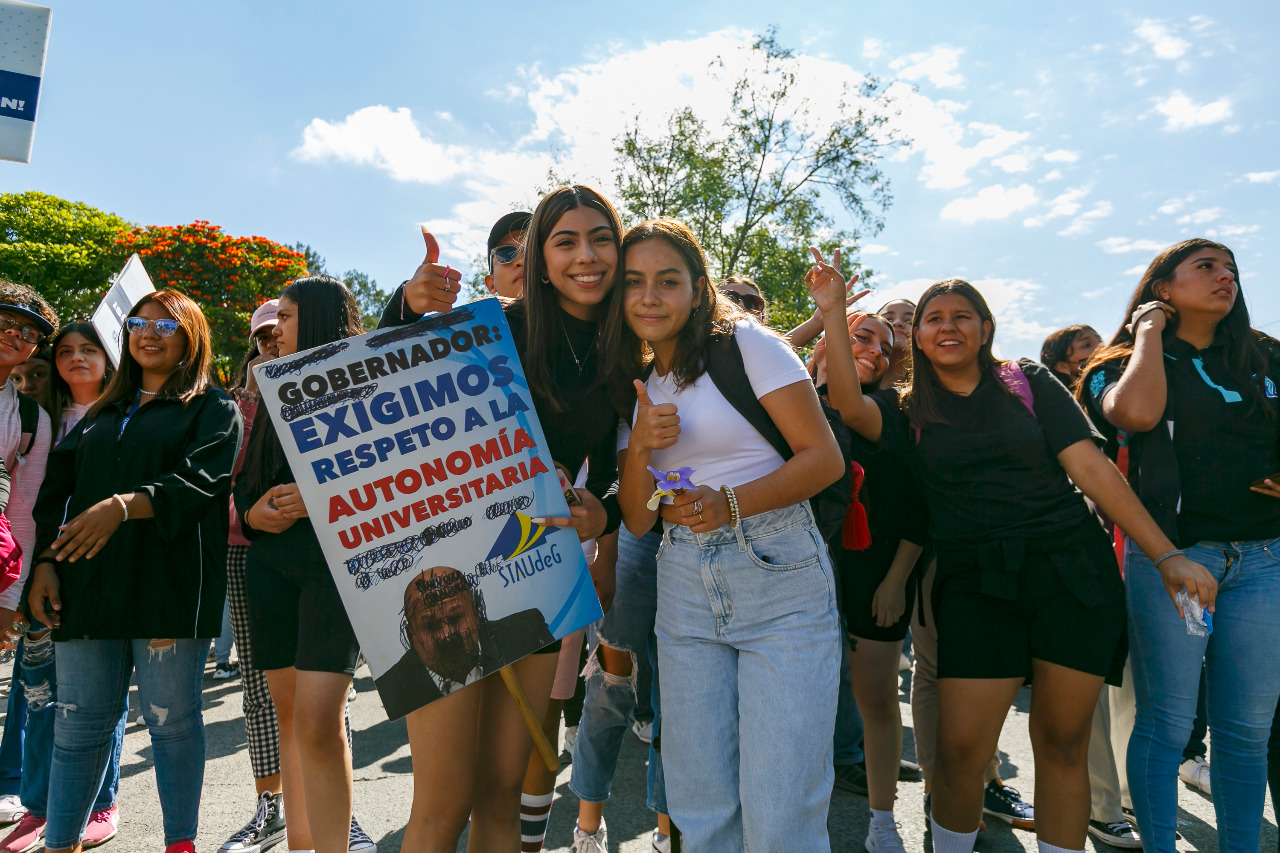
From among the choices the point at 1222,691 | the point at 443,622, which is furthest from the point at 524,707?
the point at 1222,691

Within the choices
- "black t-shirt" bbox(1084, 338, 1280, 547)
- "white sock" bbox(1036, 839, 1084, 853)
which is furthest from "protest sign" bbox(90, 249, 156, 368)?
"black t-shirt" bbox(1084, 338, 1280, 547)

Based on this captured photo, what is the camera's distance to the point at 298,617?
269 cm

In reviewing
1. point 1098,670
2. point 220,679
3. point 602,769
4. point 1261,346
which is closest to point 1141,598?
point 1098,670

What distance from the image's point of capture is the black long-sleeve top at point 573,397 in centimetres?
229

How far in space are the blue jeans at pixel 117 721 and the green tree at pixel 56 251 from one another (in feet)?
102

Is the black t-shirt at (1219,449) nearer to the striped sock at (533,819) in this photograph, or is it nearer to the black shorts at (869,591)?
the black shorts at (869,591)

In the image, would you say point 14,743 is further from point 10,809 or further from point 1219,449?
point 1219,449

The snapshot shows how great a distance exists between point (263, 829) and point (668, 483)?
266 centimetres

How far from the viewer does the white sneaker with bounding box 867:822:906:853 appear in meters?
3.03

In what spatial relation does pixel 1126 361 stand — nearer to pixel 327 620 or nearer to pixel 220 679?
pixel 327 620

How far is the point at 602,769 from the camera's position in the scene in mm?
2990

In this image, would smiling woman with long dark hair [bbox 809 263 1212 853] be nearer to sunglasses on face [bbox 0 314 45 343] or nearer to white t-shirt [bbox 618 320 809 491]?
white t-shirt [bbox 618 320 809 491]

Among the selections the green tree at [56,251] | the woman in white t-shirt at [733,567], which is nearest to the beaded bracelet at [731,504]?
the woman in white t-shirt at [733,567]

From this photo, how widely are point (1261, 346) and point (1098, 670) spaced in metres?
1.49
